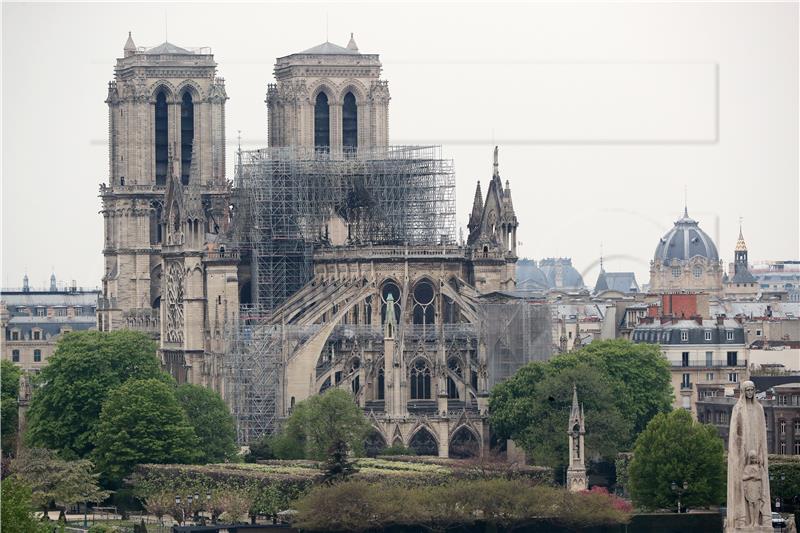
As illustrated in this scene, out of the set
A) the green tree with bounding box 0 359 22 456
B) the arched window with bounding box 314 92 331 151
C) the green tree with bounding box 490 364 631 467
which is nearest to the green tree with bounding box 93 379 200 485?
the green tree with bounding box 0 359 22 456

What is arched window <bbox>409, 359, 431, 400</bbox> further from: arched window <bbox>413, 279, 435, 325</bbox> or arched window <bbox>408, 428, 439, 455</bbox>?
arched window <bbox>413, 279, 435, 325</bbox>

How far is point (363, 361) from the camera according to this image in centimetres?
14212

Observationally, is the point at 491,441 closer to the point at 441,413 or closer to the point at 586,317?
the point at 441,413

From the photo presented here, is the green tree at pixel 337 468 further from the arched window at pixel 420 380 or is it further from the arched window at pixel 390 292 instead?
the arched window at pixel 390 292

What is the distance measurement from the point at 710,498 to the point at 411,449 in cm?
2727

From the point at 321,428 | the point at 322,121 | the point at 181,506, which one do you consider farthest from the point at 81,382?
the point at 322,121

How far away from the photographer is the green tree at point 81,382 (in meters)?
127

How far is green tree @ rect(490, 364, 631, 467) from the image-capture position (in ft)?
410

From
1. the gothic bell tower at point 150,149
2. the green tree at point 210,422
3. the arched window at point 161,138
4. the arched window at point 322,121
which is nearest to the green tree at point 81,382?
the green tree at point 210,422

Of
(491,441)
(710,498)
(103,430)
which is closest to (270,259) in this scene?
(491,441)

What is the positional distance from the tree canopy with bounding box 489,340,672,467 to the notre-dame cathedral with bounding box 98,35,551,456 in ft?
9.86

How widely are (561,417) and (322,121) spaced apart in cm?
3743

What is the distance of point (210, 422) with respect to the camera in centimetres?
12800

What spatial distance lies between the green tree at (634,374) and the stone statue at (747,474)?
2692 inches
